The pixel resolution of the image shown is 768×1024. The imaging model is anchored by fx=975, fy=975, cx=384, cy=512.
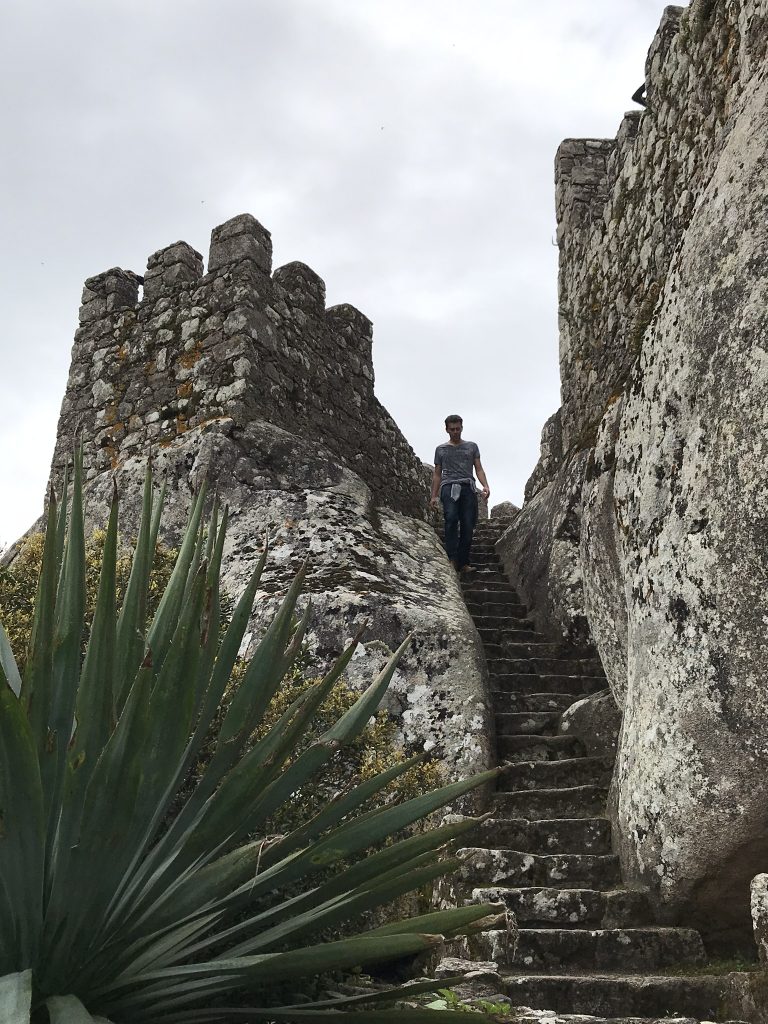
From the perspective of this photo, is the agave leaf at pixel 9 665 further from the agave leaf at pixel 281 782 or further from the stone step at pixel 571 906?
the stone step at pixel 571 906

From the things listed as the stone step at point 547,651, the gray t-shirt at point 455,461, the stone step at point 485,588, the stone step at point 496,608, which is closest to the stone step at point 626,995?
the stone step at point 547,651

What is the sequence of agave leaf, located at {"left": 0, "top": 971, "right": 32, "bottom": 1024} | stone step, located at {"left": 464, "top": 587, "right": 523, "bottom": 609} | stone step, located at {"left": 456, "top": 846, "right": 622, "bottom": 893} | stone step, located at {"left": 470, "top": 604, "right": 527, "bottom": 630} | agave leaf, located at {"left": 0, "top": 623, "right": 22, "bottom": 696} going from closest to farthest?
1. agave leaf, located at {"left": 0, "top": 971, "right": 32, "bottom": 1024}
2. agave leaf, located at {"left": 0, "top": 623, "right": 22, "bottom": 696}
3. stone step, located at {"left": 456, "top": 846, "right": 622, "bottom": 893}
4. stone step, located at {"left": 470, "top": 604, "right": 527, "bottom": 630}
5. stone step, located at {"left": 464, "top": 587, "right": 523, "bottom": 609}

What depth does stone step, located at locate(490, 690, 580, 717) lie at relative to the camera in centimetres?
571

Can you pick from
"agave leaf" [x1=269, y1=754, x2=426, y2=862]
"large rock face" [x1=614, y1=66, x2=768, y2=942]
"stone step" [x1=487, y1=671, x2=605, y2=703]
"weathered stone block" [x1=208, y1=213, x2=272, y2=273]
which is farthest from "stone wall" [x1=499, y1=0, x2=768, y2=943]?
"weathered stone block" [x1=208, y1=213, x2=272, y2=273]

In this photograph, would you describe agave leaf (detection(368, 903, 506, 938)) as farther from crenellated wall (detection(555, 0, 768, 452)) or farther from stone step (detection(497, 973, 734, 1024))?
crenellated wall (detection(555, 0, 768, 452))

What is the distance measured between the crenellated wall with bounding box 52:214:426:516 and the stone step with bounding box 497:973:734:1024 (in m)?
4.55

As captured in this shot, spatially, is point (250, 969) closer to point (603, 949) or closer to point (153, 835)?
point (153, 835)

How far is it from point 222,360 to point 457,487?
205cm

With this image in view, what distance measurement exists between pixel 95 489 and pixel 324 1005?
6.08m

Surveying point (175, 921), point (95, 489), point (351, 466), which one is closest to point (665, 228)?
point (351, 466)

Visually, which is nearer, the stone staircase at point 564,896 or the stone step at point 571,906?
the stone staircase at point 564,896

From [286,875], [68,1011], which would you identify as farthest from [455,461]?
[68,1011]

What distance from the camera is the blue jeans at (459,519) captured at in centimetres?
766

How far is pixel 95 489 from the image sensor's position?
297 inches
